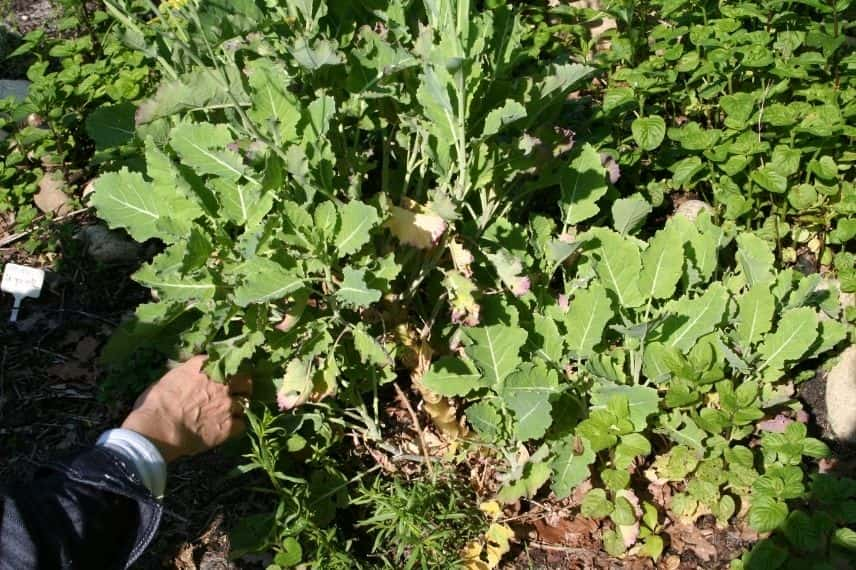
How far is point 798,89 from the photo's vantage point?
3426 millimetres

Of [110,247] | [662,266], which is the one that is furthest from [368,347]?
[110,247]

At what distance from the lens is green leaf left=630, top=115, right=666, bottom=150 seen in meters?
3.38

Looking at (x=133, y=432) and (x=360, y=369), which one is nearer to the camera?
(x=133, y=432)

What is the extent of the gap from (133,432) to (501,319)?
1.19 metres

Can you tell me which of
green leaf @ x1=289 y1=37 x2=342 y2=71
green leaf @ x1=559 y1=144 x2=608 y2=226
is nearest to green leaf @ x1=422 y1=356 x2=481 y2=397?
green leaf @ x1=559 y1=144 x2=608 y2=226

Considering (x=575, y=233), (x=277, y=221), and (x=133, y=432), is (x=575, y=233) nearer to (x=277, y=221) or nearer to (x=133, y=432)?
(x=277, y=221)

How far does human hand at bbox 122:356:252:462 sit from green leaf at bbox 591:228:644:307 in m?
1.24

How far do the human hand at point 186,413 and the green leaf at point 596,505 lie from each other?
1078 millimetres

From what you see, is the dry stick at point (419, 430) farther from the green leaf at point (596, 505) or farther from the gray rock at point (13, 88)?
the gray rock at point (13, 88)

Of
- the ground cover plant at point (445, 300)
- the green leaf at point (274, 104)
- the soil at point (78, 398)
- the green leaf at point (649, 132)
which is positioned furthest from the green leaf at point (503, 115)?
the soil at point (78, 398)

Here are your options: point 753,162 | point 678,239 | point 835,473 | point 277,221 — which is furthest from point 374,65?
point 835,473

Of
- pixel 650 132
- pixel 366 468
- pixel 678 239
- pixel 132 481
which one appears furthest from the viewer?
pixel 650 132

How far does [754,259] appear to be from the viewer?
119 inches

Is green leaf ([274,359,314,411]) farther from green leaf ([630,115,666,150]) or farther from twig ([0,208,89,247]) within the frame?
twig ([0,208,89,247])
